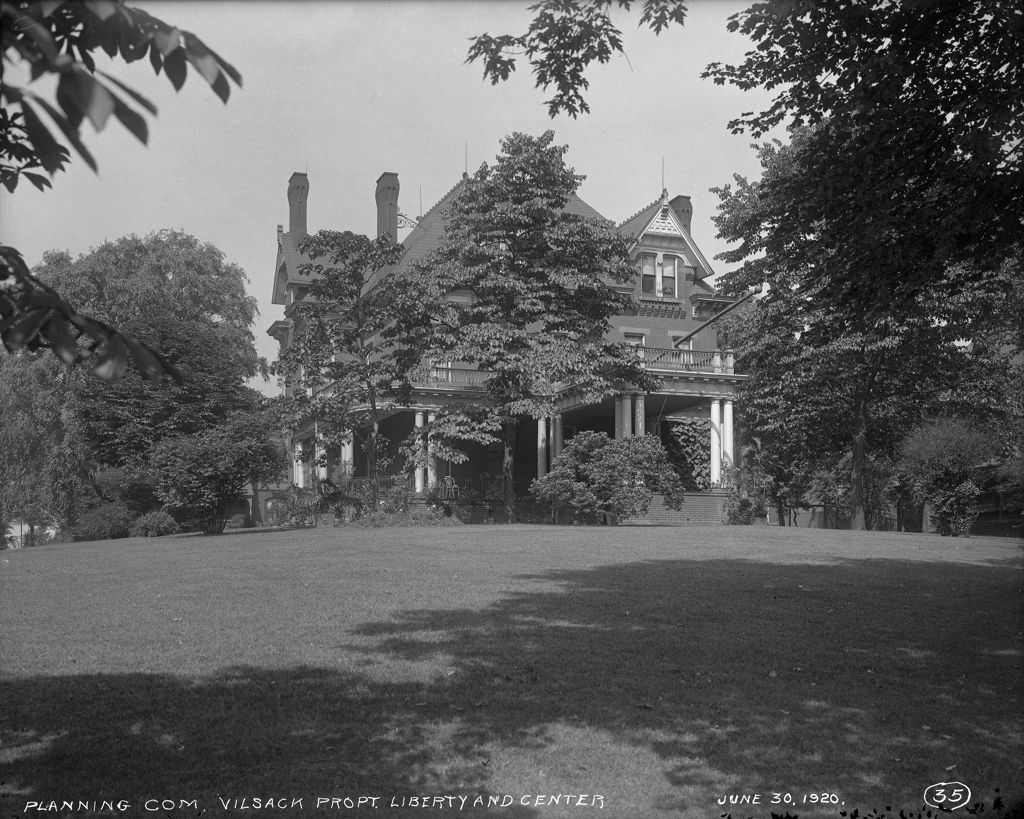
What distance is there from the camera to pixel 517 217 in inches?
1173

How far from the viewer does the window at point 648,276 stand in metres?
43.0

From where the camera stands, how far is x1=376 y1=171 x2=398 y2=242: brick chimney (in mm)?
50469

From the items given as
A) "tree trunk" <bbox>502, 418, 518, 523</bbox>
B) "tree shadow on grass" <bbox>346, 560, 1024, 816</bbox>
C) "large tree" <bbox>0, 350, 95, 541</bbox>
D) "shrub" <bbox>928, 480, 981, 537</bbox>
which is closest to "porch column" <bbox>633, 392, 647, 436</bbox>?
"tree trunk" <bbox>502, 418, 518, 523</bbox>

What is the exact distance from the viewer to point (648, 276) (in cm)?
4306

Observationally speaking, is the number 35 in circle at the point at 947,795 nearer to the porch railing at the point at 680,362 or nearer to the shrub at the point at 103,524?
the porch railing at the point at 680,362

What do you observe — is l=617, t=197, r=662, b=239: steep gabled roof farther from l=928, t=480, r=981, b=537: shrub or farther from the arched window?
l=928, t=480, r=981, b=537: shrub

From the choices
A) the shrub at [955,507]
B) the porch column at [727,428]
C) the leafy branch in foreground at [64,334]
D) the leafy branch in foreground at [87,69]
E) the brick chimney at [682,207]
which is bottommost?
the shrub at [955,507]

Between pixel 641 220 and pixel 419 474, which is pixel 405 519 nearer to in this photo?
pixel 419 474

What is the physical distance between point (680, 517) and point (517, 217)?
1310 cm

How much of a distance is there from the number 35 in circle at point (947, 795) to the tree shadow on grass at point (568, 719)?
0.09 metres

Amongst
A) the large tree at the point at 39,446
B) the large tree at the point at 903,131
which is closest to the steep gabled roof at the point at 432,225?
the large tree at the point at 39,446

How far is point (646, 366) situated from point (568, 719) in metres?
32.5

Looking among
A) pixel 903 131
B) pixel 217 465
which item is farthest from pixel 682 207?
pixel 903 131

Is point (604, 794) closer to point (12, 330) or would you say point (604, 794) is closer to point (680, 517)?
point (12, 330)
